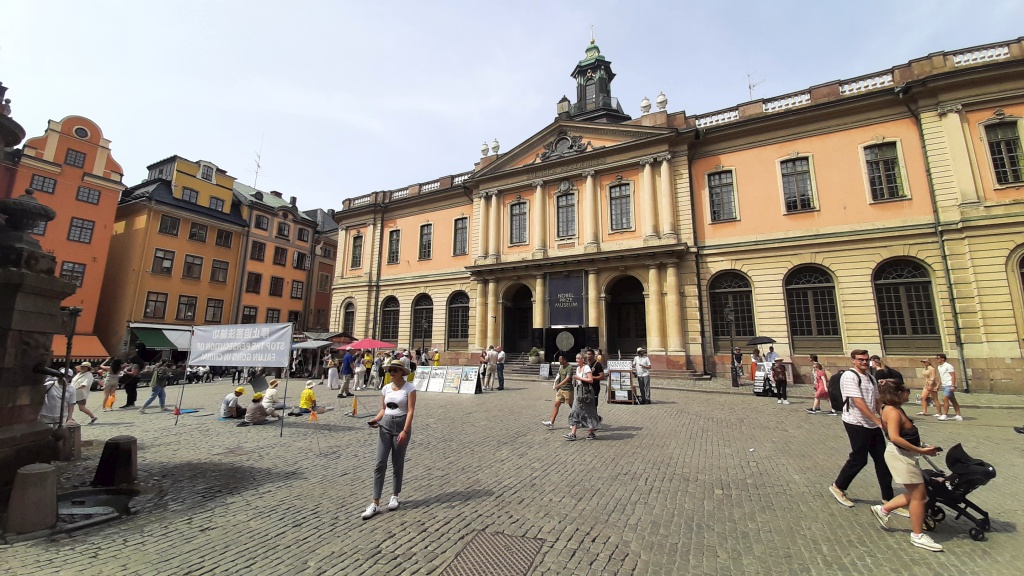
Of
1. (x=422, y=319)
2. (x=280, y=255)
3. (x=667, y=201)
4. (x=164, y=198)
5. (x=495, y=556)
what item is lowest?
(x=495, y=556)

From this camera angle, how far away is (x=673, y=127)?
2288cm

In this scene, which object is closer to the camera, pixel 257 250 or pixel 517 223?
pixel 517 223

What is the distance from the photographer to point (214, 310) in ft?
113

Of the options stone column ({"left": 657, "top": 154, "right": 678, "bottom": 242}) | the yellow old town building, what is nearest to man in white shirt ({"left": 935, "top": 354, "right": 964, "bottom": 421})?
the yellow old town building

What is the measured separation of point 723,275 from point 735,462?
16.7m

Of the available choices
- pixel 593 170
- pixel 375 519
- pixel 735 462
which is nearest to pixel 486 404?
pixel 735 462

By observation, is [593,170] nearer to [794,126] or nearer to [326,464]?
[794,126]

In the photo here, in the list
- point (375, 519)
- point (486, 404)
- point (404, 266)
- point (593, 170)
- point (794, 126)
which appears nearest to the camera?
point (375, 519)

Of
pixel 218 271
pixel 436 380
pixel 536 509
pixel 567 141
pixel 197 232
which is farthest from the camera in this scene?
pixel 218 271

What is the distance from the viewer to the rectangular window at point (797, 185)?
20203 millimetres

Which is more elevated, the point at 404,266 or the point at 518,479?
the point at 404,266

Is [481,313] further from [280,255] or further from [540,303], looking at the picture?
[280,255]

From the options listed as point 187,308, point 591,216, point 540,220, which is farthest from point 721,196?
point 187,308

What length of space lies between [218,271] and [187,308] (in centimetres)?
384
